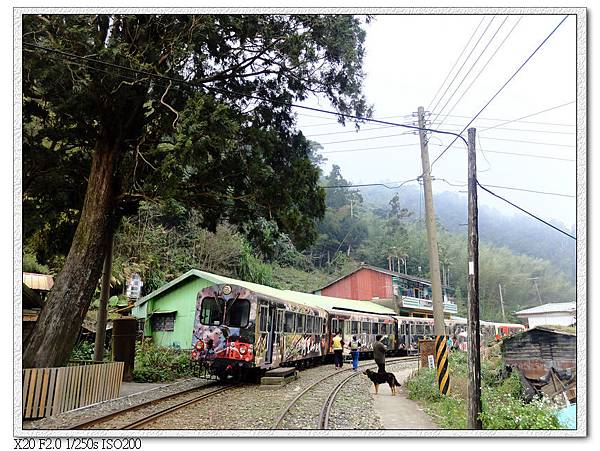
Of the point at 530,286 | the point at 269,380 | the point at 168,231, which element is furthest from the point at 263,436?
the point at 168,231

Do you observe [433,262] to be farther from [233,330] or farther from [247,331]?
[233,330]

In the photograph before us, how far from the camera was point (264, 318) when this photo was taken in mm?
11164

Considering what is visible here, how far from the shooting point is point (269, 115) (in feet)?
30.9

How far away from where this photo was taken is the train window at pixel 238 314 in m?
10.6

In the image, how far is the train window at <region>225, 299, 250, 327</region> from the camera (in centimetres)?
1064

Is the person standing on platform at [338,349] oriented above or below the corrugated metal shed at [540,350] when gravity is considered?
below

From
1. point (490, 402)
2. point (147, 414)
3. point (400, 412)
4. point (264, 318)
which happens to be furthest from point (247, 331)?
point (490, 402)

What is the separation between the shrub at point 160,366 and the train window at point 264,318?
3.11 meters

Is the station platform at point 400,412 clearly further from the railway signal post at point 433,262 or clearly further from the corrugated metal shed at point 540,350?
the corrugated metal shed at point 540,350

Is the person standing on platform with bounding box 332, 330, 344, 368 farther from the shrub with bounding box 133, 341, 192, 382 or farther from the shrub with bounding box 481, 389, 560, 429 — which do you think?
the shrub with bounding box 481, 389, 560, 429

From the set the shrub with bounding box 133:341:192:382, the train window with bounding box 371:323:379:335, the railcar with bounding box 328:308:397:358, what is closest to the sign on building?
the shrub with bounding box 133:341:192:382

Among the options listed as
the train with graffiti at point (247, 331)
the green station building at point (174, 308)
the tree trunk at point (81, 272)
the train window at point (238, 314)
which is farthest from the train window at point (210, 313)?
the green station building at point (174, 308)

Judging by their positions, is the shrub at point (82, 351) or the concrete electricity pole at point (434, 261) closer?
the concrete electricity pole at point (434, 261)

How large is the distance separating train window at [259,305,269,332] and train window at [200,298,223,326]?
2.79ft
